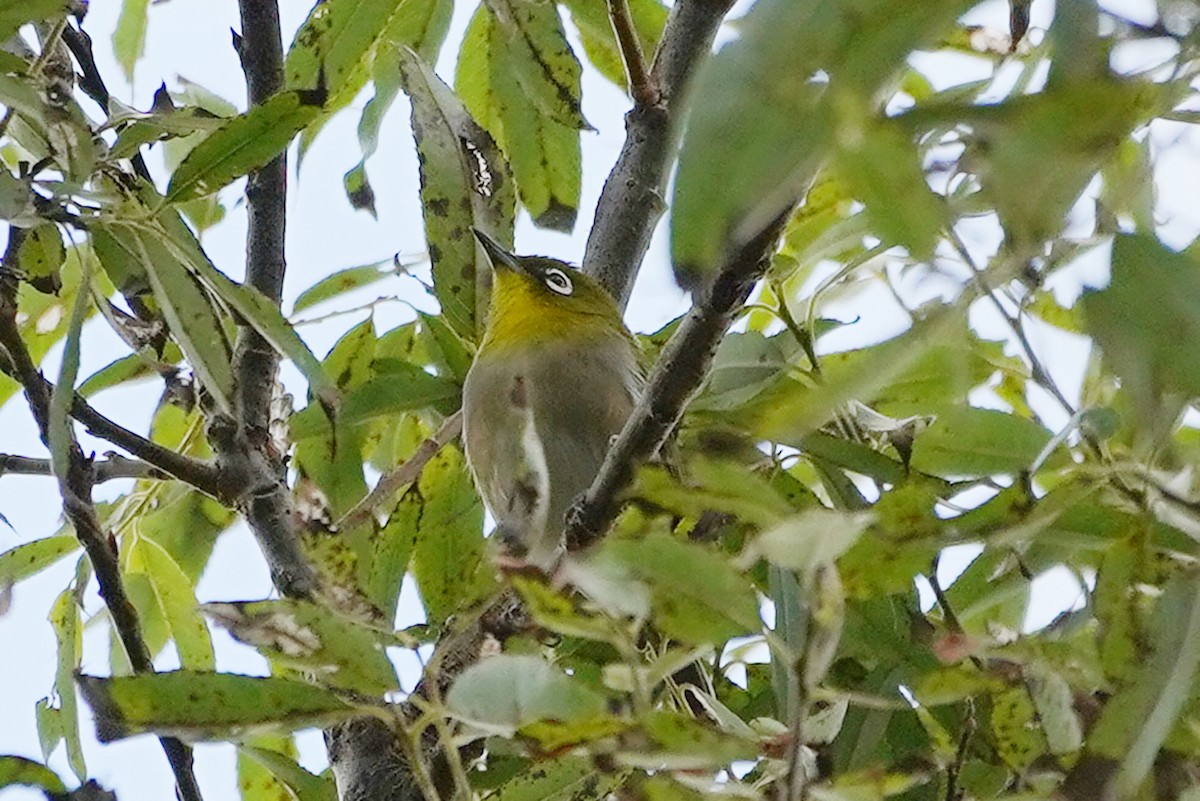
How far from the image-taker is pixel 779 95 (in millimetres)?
449

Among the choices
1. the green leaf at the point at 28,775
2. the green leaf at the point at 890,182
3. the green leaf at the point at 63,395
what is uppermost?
the green leaf at the point at 63,395

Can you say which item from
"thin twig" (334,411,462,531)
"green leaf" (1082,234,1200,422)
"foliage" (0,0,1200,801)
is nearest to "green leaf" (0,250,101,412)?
"foliage" (0,0,1200,801)

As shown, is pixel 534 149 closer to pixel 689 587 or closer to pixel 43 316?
pixel 43 316

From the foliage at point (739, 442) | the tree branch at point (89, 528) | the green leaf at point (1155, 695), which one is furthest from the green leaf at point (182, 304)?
the green leaf at point (1155, 695)

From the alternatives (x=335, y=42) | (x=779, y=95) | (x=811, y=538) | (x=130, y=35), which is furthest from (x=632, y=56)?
(x=779, y=95)

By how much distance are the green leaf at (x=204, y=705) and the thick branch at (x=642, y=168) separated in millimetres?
636

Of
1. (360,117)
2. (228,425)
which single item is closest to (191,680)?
(228,425)

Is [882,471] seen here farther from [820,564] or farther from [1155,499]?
[820,564]

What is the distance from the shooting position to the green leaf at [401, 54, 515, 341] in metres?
1.45

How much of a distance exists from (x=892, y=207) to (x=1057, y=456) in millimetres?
363

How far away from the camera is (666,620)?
27.5 inches

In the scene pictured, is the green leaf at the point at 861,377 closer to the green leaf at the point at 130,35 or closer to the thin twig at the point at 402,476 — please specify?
the thin twig at the point at 402,476

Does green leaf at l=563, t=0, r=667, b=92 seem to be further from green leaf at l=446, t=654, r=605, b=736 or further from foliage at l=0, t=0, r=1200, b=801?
green leaf at l=446, t=654, r=605, b=736

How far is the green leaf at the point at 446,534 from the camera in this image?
1197 mm
